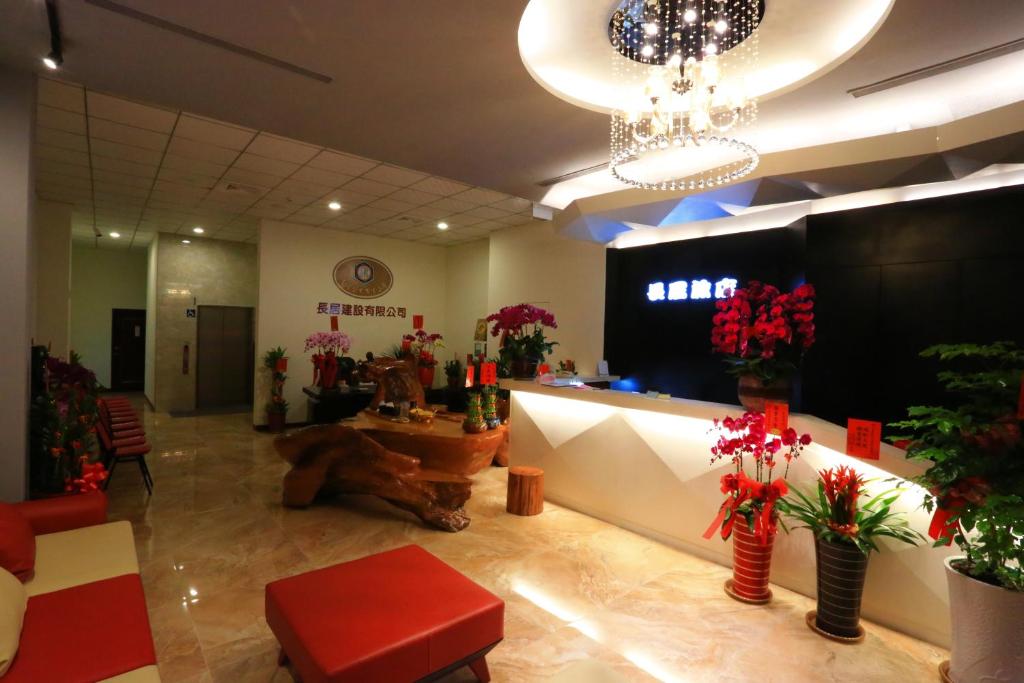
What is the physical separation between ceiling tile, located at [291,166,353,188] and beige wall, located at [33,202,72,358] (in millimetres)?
4351

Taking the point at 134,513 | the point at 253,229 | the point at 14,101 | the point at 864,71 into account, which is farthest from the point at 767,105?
the point at 253,229

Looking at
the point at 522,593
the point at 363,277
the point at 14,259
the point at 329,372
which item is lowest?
the point at 522,593

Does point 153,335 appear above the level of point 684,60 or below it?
below

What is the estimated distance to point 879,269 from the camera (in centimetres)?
475

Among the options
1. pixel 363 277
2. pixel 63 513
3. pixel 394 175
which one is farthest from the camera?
pixel 363 277

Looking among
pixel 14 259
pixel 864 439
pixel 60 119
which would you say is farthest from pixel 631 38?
pixel 60 119

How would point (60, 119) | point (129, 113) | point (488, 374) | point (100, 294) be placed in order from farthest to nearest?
point (100, 294) → point (488, 374) → point (60, 119) → point (129, 113)

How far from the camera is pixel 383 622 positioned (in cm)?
218

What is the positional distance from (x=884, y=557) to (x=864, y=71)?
9.64 feet

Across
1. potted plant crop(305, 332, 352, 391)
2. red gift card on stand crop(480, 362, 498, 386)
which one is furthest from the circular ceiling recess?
potted plant crop(305, 332, 352, 391)

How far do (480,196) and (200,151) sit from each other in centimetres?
317

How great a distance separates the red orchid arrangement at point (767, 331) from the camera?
10.3 feet

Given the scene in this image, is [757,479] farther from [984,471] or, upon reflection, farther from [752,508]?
[984,471]

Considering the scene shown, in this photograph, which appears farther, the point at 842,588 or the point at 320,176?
→ the point at 320,176
